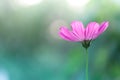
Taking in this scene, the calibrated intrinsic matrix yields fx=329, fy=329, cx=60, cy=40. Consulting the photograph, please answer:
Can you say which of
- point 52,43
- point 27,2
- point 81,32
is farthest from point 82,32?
point 27,2

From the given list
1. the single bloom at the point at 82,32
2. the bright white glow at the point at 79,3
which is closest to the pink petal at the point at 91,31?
the single bloom at the point at 82,32

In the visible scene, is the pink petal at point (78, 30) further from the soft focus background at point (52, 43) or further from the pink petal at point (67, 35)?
the soft focus background at point (52, 43)

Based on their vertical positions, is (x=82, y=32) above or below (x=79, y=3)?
below

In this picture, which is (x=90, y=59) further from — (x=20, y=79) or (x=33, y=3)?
(x=33, y=3)

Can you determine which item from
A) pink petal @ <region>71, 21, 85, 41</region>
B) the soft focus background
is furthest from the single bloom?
the soft focus background

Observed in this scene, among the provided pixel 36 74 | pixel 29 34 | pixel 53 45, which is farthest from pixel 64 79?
pixel 29 34

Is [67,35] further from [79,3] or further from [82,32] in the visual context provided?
[79,3]
